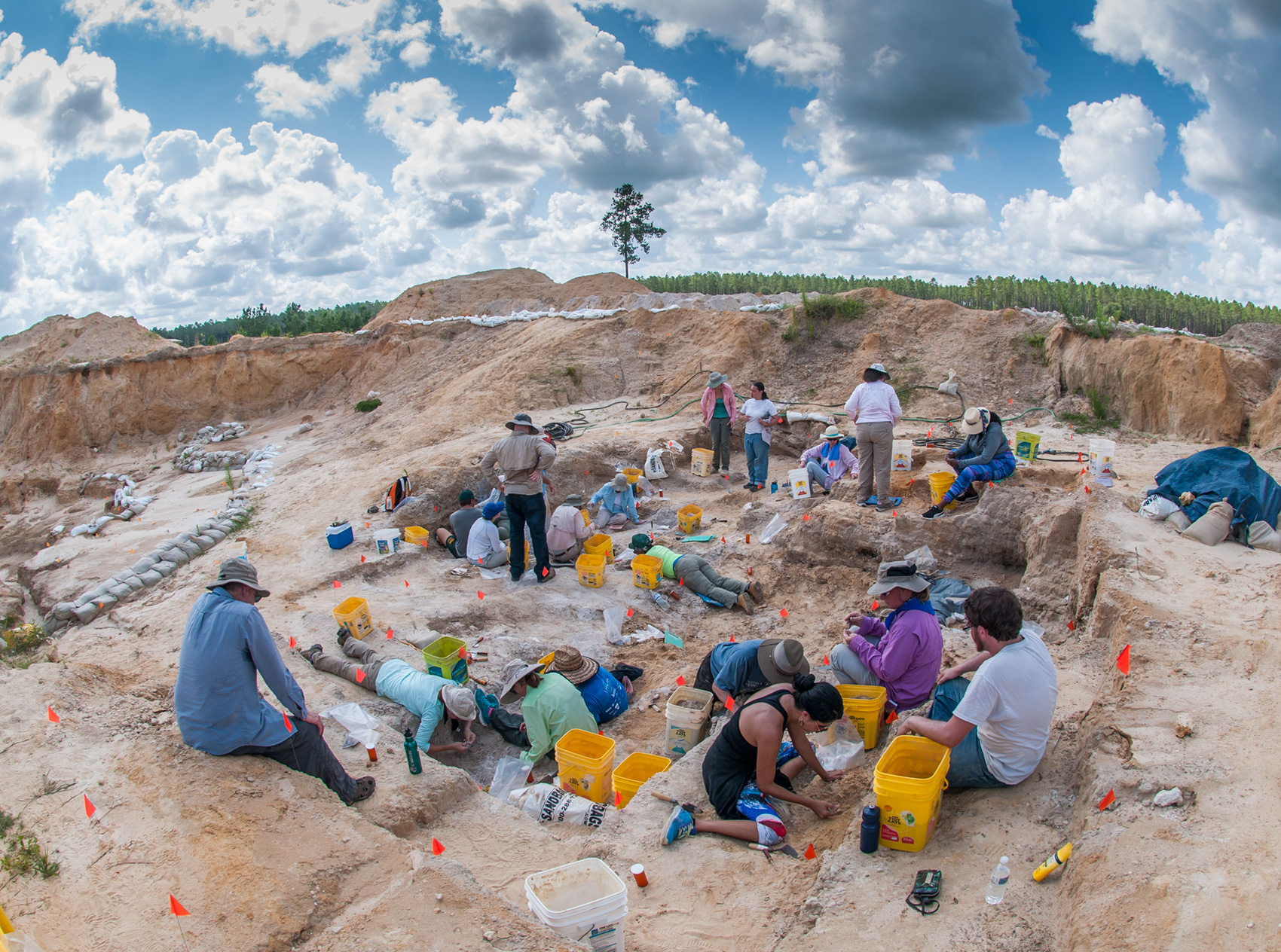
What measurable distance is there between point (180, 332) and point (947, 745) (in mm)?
70872

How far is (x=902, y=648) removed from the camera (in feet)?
14.1

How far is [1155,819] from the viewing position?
2.88 metres

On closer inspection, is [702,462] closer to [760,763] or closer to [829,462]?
[829,462]

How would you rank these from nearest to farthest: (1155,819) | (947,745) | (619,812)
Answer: (1155,819), (947,745), (619,812)

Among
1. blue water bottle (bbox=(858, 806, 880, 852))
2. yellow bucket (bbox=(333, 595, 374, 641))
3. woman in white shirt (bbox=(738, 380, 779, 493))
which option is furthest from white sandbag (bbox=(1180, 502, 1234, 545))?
yellow bucket (bbox=(333, 595, 374, 641))

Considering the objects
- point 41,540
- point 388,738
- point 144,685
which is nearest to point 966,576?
point 388,738

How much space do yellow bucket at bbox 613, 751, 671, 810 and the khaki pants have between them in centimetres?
454

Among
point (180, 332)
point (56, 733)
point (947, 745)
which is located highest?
point (180, 332)

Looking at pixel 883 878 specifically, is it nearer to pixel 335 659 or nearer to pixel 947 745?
pixel 947 745

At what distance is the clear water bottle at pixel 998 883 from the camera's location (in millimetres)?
2855

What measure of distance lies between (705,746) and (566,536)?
4.30 metres

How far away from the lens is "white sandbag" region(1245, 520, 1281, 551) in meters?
5.42

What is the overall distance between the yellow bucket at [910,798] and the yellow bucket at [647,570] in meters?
4.38

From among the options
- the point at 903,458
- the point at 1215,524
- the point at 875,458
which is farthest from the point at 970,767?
the point at 903,458
